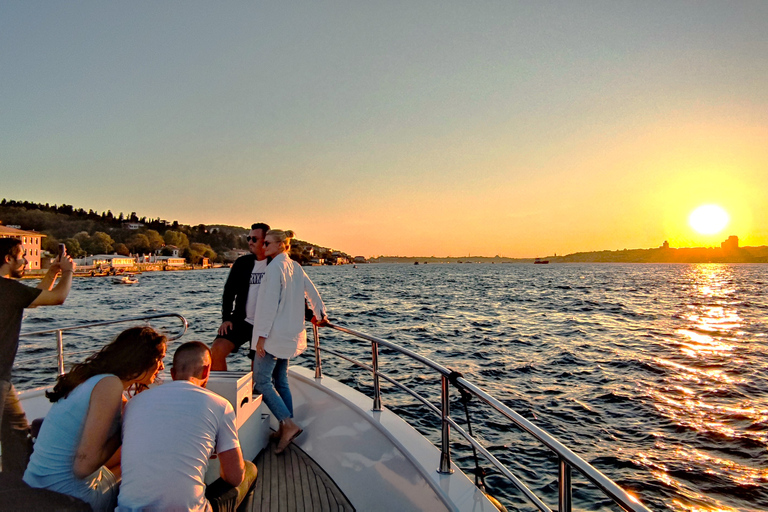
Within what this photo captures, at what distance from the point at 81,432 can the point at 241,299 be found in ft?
7.54

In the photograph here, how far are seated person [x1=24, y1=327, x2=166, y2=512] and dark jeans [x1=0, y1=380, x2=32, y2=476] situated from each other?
50 centimetres

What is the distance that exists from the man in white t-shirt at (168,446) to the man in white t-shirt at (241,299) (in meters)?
2.07

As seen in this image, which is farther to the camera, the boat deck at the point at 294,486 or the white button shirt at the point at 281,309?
the white button shirt at the point at 281,309

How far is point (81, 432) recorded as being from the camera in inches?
69.2

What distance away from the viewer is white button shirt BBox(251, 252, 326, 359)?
3285 mm

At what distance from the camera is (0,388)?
2129 millimetres

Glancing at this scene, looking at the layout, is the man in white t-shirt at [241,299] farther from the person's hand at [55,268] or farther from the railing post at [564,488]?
the railing post at [564,488]

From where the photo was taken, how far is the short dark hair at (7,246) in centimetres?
217

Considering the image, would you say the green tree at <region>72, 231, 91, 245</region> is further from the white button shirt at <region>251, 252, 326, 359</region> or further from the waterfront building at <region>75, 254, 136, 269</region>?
the white button shirt at <region>251, 252, 326, 359</region>

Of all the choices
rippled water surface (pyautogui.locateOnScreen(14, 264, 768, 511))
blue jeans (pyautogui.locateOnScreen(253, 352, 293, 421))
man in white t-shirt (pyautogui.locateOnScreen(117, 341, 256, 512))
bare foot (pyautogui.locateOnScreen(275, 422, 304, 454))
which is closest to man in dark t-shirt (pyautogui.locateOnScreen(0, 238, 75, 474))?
man in white t-shirt (pyautogui.locateOnScreen(117, 341, 256, 512))

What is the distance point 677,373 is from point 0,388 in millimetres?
12630

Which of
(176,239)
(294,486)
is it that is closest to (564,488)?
(294,486)

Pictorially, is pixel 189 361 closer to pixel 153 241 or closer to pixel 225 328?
pixel 225 328

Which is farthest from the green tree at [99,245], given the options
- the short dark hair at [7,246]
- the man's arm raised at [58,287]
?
the short dark hair at [7,246]
